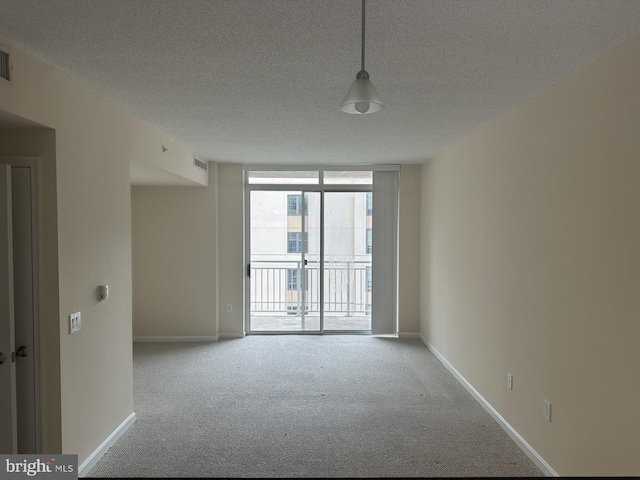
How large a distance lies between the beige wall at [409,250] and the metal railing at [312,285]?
1.66 feet

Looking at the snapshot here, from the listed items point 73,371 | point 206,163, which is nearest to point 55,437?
point 73,371

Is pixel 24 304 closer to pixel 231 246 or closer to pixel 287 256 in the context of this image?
pixel 231 246

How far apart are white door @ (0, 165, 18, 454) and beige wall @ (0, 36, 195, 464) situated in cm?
16

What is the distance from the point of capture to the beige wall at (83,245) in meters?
2.35

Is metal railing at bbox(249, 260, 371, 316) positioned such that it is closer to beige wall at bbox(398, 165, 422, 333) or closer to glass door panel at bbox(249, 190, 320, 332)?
glass door panel at bbox(249, 190, 320, 332)

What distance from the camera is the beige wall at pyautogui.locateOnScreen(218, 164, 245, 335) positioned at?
5965 millimetres

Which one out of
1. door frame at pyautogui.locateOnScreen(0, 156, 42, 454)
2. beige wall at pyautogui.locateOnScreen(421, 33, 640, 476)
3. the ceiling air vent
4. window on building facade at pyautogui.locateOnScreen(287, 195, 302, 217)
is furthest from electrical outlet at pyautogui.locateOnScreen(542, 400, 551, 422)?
the ceiling air vent

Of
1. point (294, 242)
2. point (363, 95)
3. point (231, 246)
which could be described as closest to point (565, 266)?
point (363, 95)

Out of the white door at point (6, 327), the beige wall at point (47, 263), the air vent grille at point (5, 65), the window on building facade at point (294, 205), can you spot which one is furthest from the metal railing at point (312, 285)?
the air vent grille at point (5, 65)

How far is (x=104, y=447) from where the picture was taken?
2.93m

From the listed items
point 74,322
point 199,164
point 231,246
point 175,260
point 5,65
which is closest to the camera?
point 5,65

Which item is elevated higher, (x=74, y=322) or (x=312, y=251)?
(x=312, y=251)

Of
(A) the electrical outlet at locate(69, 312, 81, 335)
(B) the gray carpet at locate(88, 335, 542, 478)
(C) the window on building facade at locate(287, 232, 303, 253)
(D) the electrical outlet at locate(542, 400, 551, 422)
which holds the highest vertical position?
(C) the window on building facade at locate(287, 232, 303, 253)

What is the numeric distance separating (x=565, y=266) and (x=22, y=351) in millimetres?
3072
